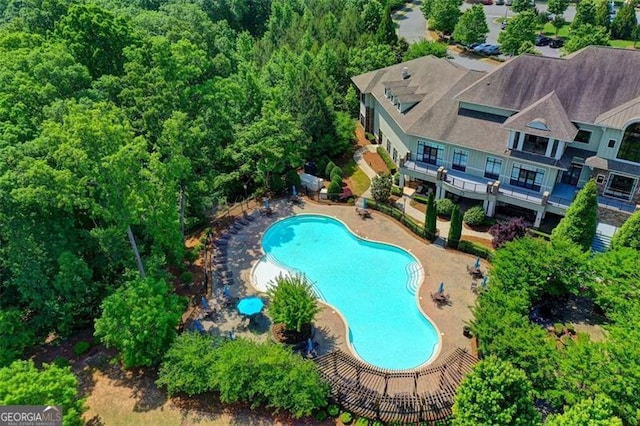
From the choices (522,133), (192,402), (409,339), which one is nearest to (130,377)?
(192,402)

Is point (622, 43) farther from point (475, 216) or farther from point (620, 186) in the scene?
point (475, 216)

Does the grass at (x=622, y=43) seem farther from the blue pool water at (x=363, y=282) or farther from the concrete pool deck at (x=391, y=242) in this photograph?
the blue pool water at (x=363, y=282)

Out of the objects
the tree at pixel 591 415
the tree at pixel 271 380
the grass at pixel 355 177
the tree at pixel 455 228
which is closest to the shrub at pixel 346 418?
the tree at pixel 271 380

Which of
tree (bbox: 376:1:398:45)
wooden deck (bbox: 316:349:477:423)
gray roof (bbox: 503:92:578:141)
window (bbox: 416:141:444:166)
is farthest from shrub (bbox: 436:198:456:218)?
tree (bbox: 376:1:398:45)

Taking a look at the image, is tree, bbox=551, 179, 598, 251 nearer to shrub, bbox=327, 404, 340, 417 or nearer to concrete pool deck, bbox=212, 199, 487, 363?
concrete pool deck, bbox=212, 199, 487, 363

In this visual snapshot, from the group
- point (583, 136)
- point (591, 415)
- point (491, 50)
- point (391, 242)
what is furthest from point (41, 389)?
point (491, 50)
